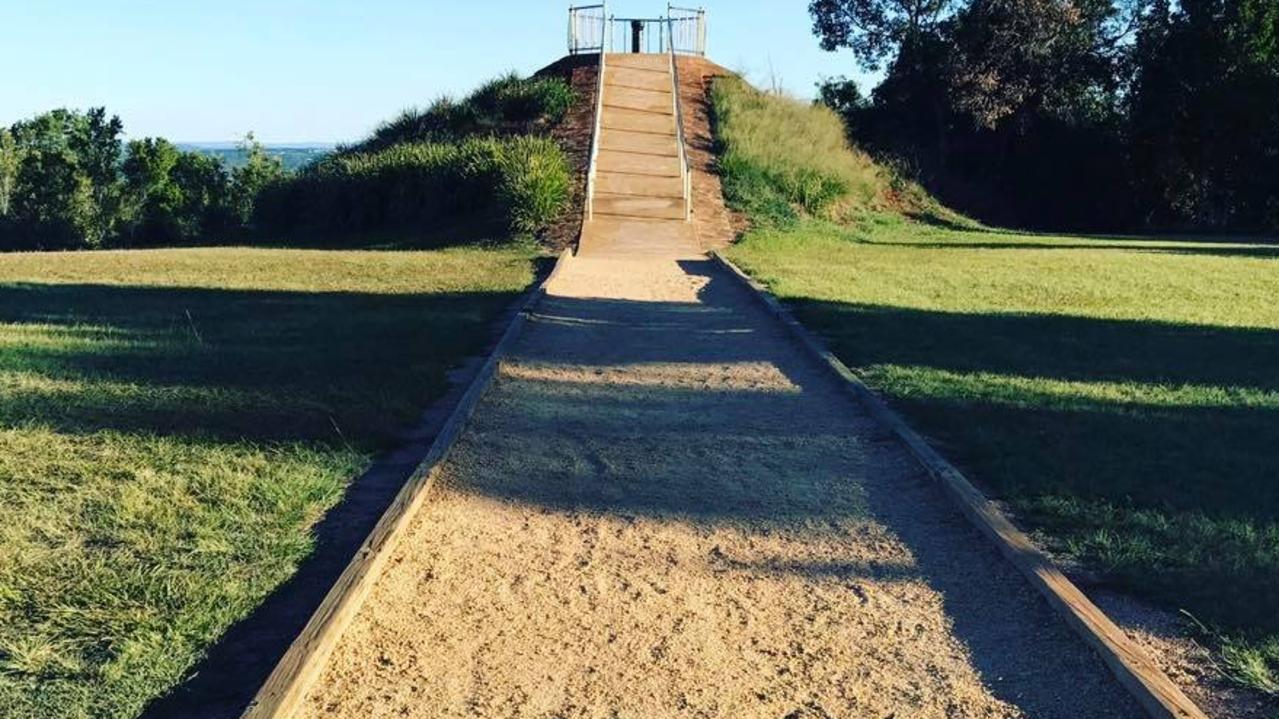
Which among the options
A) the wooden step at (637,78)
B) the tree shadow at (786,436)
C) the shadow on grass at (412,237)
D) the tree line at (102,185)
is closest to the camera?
the tree shadow at (786,436)

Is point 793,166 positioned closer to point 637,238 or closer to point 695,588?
point 637,238

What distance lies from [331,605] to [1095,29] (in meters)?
33.4

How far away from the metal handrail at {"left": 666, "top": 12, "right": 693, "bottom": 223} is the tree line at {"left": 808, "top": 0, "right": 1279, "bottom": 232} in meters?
6.02

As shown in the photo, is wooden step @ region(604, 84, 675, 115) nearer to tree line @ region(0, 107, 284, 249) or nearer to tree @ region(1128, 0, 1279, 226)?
tree @ region(1128, 0, 1279, 226)

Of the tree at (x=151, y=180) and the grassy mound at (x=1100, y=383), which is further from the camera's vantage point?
the tree at (x=151, y=180)

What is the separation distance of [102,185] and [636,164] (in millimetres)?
32428

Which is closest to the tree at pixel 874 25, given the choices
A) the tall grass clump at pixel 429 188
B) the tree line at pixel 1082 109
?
the tree line at pixel 1082 109

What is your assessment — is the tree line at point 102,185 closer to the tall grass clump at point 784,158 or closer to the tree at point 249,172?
the tree at point 249,172

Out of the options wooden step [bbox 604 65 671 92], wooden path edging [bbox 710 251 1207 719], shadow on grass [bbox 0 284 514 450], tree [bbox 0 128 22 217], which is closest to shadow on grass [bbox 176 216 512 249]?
shadow on grass [bbox 0 284 514 450]

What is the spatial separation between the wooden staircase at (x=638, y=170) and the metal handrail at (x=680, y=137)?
6 cm

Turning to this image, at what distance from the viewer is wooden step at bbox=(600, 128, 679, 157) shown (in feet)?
74.9

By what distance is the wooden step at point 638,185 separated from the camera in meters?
20.9

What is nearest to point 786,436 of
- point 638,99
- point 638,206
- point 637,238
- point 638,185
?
point 637,238

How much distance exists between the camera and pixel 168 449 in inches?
222
